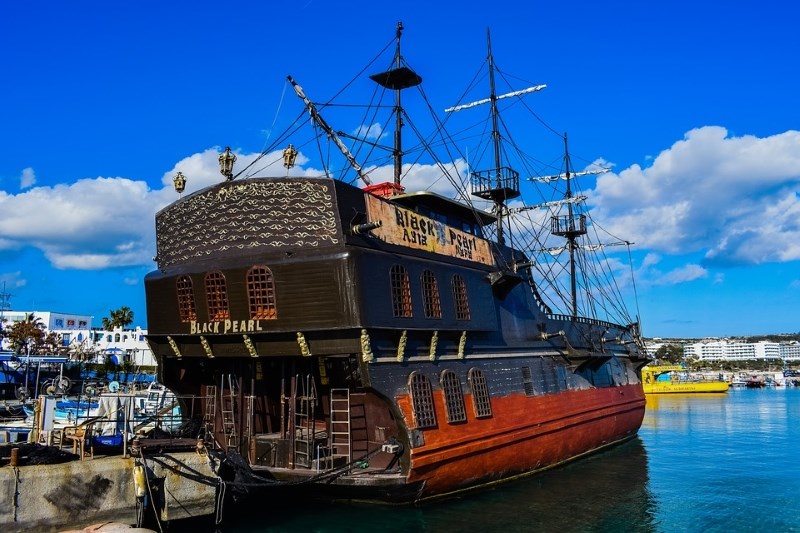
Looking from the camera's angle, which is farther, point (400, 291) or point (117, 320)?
point (117, 320)

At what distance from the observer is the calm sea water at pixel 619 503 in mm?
14086

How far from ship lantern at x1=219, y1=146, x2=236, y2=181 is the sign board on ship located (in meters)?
3.63

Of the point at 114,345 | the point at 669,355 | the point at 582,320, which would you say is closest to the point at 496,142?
the point at 582,320

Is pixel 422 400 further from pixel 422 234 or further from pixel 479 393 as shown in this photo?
pixel 422 234

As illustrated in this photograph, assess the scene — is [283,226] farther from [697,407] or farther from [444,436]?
[697,407]

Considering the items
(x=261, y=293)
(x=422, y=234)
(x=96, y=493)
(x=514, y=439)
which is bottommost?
(x=514, y=439)

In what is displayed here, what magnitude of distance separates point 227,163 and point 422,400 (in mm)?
7460

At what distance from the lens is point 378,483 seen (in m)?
14.0

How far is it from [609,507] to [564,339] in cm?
757

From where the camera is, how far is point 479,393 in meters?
16.8

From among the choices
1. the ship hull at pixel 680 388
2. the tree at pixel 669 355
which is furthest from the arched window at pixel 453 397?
the tree at pixel 669 355

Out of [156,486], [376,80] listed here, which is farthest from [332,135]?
[156,486]

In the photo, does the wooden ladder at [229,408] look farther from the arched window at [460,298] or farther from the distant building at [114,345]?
the distant building at [114,345]

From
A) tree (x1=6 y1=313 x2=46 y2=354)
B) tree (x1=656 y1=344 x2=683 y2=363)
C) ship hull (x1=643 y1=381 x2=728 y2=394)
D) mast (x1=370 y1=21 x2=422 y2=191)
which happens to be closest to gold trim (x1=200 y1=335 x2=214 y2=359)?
mast (x1=370 y1=21 x2=422 y2=191)
